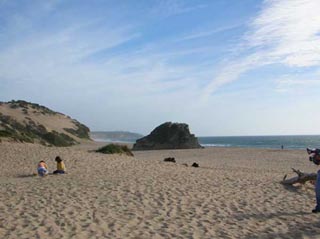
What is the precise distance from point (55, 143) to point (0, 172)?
108ft

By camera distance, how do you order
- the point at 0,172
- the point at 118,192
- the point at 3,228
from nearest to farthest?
the point at 3,228
the point at 118,192
the point at 0,172

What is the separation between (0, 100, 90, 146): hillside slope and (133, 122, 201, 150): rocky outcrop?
10.3 m

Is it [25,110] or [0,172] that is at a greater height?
[25,110]

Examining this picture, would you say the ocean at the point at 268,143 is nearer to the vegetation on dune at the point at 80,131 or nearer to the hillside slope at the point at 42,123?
the vegetation on dune at the point at 80,131

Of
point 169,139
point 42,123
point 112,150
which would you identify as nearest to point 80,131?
point 42,123

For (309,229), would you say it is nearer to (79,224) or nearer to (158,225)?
(158,225)

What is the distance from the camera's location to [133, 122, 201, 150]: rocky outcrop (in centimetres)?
5194

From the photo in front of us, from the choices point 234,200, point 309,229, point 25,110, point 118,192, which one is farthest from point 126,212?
point 25,110

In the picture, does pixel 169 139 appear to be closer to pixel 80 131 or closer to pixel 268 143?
pixel 80 131

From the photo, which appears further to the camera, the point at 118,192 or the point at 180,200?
the point at 118,192

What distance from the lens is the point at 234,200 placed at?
1044 centimetres

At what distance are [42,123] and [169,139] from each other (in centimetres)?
1954

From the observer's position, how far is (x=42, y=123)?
58.2m

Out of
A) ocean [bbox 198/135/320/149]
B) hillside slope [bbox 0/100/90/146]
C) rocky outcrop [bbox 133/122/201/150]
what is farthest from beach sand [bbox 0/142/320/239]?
ocean [bbox 198/135/320/149]
